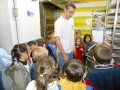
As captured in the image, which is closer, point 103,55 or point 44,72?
point 44,72

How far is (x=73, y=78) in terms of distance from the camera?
3.00ft

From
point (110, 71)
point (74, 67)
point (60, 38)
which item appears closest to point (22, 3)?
point (60, 38)

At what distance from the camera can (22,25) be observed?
2.05 m

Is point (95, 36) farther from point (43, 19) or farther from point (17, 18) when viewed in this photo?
point (17, 18)

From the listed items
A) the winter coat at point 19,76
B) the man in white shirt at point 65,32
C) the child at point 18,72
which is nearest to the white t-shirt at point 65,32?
the man in white shirt at point 65,32

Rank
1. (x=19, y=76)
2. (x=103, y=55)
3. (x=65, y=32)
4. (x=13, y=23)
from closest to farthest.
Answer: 1. (x=103, y=55)
2. (x=19, y=76)
3. (x=65, y=32)
4. (x=13, y=23)

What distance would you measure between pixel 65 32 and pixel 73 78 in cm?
92

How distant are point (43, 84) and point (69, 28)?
1.08 m

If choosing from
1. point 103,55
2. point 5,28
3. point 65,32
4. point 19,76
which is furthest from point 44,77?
point 5,28

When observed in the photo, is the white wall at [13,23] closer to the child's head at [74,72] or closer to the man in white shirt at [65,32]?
the man in white shirt at [65,32]

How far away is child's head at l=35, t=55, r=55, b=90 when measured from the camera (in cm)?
87

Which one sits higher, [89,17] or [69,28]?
[89,17]

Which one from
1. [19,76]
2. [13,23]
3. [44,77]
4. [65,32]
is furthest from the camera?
[13,23]

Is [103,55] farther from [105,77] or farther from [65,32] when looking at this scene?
[65,32]
